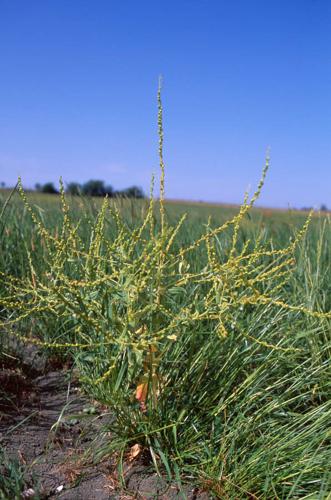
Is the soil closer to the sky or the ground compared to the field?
closer to the ground

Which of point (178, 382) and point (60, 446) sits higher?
point (178, 382)

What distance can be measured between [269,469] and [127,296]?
2.01 ft

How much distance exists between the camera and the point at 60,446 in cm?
181

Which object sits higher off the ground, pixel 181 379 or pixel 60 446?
pixel 181 379

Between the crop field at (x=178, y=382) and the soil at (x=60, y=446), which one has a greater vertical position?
the crop field at (x=178, y=382)

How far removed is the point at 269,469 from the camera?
5.13ft

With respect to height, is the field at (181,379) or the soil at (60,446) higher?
the field at (181,379)

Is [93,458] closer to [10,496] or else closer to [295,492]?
[10,496]

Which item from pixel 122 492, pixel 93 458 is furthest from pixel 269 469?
pixel 93 458

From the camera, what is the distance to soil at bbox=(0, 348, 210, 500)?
1.60 metres

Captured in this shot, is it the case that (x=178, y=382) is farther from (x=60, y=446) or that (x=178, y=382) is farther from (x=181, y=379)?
(x=60, y=446)

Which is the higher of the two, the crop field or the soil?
the crop field

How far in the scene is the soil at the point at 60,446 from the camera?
1599 millimetres

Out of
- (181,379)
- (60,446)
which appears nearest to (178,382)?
(181,379)
